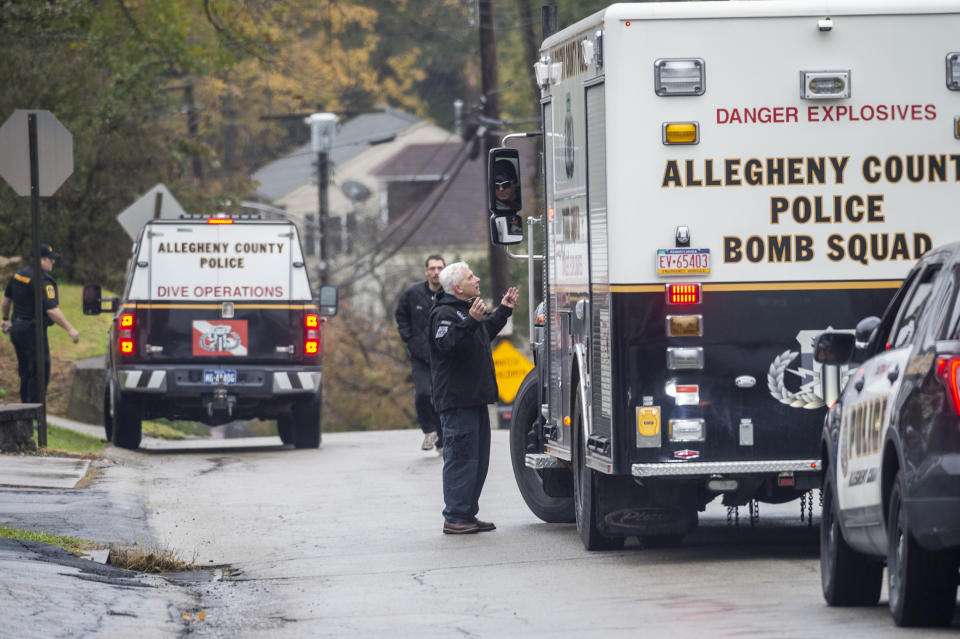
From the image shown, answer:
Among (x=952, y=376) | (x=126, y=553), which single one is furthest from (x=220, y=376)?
(x=952, y=376)

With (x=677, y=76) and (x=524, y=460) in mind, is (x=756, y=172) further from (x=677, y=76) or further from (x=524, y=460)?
(x=524, y=460)

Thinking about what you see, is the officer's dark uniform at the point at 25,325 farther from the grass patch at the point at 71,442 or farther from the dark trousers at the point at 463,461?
the dark trousers at the point at 463,461

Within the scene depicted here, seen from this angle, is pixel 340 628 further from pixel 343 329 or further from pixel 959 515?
pixel 343 329

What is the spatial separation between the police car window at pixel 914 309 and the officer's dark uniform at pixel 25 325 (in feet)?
47.3

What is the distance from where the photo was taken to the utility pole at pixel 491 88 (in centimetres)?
3144

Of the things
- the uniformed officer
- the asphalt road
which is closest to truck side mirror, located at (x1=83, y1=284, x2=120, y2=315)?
the uniformed officer

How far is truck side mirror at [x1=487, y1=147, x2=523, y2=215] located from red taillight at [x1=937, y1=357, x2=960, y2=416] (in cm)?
575

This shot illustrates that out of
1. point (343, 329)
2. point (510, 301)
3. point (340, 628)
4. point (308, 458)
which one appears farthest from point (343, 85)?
point (340, 628)

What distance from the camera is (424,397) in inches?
788

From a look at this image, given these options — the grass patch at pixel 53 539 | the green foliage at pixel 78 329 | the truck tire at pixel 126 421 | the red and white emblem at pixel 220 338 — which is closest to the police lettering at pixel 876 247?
the grass patch at pixel 53 539

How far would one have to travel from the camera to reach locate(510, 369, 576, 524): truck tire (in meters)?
13.8

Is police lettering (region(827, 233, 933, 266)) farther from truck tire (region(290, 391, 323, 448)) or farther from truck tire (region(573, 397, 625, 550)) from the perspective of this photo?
truck tire (region(290, 391, 323, 448))

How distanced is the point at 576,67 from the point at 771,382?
91.9 inches

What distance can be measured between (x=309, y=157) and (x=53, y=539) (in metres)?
65.1
